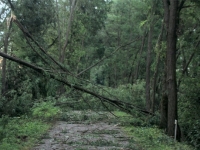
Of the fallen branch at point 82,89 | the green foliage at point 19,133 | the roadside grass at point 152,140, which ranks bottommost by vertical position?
the roadside grass at point 152,140

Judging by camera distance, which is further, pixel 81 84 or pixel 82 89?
pixel 81 84

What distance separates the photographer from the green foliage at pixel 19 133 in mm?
9389

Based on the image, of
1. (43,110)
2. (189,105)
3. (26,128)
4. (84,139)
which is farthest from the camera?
(189,105)

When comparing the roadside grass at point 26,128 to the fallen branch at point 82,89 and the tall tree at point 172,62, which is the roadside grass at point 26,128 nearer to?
the fallen branch at point 82,89

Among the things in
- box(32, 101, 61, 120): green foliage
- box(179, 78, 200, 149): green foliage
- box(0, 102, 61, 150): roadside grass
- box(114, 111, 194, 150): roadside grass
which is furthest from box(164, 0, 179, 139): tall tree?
box(32, 101, 61, 120): green foliage

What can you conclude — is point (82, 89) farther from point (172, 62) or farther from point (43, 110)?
point (43, 110)

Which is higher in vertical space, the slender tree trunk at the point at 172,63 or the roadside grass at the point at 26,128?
the slender tree trunk at the point at 172,63

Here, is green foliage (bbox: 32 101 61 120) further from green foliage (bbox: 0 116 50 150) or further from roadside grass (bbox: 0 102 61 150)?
green foliage (bbox: 0 116 50 150)

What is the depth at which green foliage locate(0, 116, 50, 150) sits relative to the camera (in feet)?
30.8

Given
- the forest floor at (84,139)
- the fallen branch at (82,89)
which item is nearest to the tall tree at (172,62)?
the fallen branch at (82,89)

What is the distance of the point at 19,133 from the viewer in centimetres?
1138

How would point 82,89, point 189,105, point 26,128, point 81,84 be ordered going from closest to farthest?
point 82,89
point 81,84
point 26,128
point 189,105

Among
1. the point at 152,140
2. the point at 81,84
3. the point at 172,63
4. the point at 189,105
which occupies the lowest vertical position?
the point at 152,140

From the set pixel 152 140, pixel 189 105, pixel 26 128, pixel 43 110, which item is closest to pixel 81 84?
pixel 26 128
